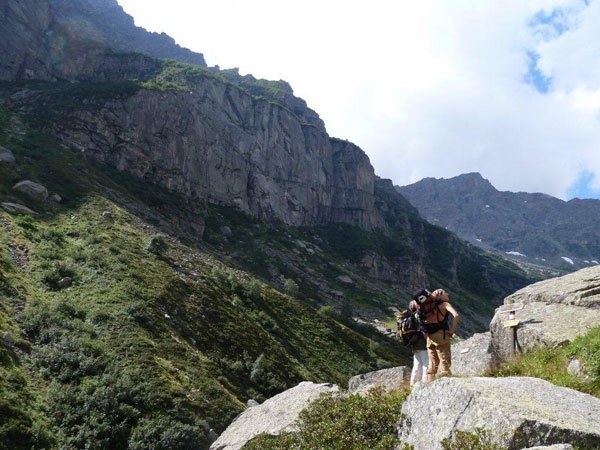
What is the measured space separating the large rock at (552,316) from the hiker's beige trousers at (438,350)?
300 cm

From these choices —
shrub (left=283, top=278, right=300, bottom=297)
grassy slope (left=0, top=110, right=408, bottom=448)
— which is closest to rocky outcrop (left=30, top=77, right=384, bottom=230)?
grassy slope (left=0, top=110, right=408, bottom=448)

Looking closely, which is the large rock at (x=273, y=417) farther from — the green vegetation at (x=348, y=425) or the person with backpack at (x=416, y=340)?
the person with backpack at (x=416, y=340)

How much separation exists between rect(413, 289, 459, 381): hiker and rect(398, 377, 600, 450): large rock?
1614 millimetres

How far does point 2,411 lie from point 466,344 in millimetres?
19110

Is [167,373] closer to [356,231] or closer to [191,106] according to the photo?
[191,106]

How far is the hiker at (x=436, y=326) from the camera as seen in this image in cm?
1041

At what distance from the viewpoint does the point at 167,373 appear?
24.4 meters

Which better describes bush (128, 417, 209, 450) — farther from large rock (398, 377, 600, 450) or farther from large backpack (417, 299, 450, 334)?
large backpack (417, 299, 450, 334)

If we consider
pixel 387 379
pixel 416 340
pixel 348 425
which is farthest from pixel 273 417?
pixel 416 340

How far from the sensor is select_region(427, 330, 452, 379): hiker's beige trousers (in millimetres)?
10344

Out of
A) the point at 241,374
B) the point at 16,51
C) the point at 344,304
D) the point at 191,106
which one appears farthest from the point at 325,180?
the point at 241,374

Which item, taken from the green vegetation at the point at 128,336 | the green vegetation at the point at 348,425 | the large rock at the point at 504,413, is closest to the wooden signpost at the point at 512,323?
the large rock at the point at 504,413

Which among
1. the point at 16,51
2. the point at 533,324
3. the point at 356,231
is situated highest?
the point at 16,51

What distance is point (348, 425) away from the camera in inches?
395
